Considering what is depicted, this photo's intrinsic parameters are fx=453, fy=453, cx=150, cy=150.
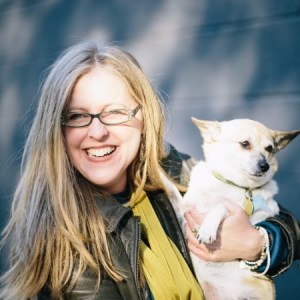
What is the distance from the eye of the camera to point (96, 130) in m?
1.35

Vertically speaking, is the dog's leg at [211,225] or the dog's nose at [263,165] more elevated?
the dog's nose at [263,165]

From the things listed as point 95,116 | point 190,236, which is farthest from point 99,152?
point 190,236

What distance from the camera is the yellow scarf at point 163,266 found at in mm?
1277

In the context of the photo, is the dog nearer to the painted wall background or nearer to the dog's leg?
the dog's leg

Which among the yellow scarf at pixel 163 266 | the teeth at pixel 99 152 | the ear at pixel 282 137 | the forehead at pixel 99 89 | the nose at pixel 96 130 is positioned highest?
the forehead at pixel 99 89

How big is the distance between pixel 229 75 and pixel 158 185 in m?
1.13

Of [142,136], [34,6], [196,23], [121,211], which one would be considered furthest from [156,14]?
A: [121,211]

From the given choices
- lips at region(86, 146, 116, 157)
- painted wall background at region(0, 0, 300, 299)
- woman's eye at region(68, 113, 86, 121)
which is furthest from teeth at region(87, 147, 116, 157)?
painted wall background at region(0, 0, 300, 299)

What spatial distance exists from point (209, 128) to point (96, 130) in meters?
0.64

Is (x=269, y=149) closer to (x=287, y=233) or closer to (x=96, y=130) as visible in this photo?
(x=287, y=233)

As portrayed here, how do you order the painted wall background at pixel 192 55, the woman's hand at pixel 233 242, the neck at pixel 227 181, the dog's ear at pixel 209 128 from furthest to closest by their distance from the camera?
the painted wall background at pixel 192 55, the dog's ear at pixel 209 128, the neck at pixel 227 181, the woman's hand at pixel 233 242

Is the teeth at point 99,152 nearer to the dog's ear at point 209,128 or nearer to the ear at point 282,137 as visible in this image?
the dog's ear at point 209,128

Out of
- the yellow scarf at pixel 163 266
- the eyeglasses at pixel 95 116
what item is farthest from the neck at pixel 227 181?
the eyeglasses at pixel 95 116

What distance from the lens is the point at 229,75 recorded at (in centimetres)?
252
